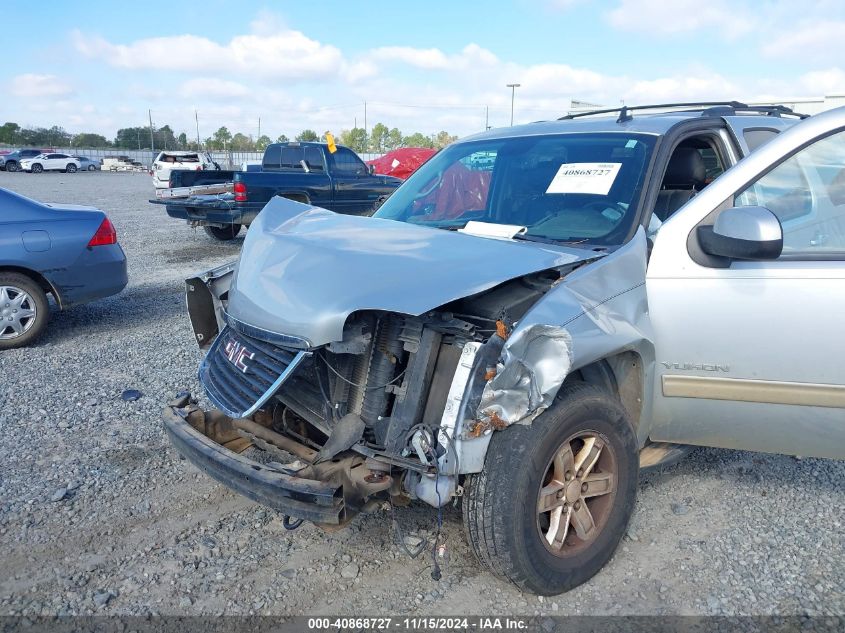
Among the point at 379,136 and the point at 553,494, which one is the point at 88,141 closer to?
the point at 379,136

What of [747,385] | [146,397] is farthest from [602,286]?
[146,397]

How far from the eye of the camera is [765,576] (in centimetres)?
305

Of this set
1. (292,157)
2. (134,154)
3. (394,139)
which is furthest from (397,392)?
(394,139)

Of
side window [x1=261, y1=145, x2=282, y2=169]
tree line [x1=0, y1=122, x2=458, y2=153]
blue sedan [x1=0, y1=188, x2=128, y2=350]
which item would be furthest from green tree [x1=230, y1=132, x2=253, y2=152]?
blue sedan [x1=0, y1=188, x2=128, y2=350]

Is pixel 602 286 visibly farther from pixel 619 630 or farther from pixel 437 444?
pixel 619 630

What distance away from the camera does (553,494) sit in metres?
2.81

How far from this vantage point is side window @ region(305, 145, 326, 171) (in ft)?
45.2

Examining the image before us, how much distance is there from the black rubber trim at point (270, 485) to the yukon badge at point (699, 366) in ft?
4.95

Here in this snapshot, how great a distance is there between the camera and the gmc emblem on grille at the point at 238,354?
3.13 meters

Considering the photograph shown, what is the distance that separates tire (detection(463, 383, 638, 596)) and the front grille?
879 millimetres

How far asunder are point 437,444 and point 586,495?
767 millimetres

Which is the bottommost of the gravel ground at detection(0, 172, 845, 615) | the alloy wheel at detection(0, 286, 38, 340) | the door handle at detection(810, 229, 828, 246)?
the gravel ground at detection(0, 172, 845, 615)

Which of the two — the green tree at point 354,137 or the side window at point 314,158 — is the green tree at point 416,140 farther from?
the side window at point 314,158

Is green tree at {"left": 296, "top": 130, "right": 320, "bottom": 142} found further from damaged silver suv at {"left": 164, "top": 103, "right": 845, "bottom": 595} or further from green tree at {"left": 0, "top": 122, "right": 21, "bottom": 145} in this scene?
damaged silver suv at {"left": 164, "top": 103, "right": 845, "bottom": 595}
